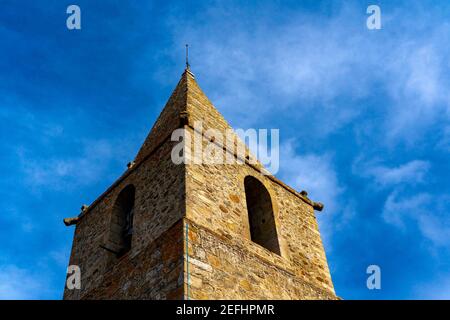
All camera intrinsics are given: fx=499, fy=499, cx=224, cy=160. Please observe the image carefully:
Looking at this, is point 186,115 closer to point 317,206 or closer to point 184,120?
point 184,120

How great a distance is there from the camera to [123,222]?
10.7 m

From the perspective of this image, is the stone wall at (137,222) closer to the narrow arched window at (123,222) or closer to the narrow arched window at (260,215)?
the narrow arched window at (123,222)

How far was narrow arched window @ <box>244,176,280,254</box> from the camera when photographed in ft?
33.2

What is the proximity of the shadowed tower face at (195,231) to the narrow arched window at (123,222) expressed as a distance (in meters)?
0.02

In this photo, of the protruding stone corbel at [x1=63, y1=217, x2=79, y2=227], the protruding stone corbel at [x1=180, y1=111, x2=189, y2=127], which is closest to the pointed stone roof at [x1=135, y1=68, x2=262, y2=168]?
the protruding stone corbel at [x1=180, y1=111, x2=189, y2=127]

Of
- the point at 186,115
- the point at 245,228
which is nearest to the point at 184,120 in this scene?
the point at 186,115

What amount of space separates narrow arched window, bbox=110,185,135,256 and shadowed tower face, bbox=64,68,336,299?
2 centimetres

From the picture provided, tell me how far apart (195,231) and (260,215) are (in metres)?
3.04

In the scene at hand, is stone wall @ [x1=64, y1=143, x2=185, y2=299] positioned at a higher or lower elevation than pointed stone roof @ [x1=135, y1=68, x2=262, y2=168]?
lower

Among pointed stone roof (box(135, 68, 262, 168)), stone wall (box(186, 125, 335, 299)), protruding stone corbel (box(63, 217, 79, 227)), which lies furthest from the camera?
protruding stone corbel (box(63, 217, 79, 227))

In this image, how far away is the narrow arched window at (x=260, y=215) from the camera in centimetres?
1011

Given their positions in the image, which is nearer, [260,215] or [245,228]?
[245,228]

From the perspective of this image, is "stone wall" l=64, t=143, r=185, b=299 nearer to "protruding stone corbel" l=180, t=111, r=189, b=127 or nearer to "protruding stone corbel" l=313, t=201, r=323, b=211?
"protruding stone corbel" l=180, t=111, r=189, b=127
